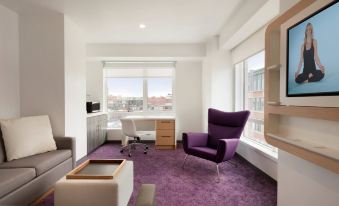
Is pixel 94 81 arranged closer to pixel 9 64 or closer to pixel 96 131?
pixel 96 131

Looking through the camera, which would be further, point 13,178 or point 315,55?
point 13,178

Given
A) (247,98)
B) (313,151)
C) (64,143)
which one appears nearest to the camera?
(313,151)

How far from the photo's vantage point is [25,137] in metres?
2.43

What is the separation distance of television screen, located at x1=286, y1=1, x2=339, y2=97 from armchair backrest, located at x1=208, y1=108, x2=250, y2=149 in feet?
5.29

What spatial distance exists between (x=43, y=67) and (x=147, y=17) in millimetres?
1900

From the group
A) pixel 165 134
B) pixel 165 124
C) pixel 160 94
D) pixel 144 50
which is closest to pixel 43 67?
pixel 144 50

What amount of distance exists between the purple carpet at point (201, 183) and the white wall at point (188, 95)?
147 cm

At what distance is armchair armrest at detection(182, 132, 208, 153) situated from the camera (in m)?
3.44

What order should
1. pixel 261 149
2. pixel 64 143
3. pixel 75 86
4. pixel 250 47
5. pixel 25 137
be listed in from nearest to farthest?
pixel 25 137 → pixel 64 143 → pixel 261 149 → pixel 250 47 → pixel 75 86

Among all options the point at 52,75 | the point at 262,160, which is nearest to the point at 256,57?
the point at 262,160

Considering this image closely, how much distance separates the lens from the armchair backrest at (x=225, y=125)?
10.6 ft

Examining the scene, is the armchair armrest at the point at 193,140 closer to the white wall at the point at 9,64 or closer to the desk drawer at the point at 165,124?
the desk drawer at the point at 165,124

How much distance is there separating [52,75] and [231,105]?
3.59 metres

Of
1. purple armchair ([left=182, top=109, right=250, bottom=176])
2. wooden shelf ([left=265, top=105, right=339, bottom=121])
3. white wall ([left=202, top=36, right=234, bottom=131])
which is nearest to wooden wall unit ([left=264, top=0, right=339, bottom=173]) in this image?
wooden shelf ([left=265, top=105, right=339, bottom=121])
